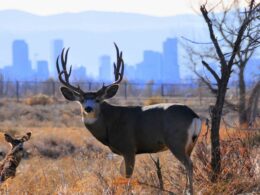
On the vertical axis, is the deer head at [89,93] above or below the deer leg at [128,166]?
above

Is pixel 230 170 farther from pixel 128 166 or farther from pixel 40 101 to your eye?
pixel 40 101

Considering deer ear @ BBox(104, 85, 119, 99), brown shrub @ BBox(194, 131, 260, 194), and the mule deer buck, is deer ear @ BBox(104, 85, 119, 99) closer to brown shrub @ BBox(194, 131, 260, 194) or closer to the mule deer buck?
the mule deer buck

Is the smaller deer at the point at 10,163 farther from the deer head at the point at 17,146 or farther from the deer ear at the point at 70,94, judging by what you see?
the deer ear at the point at 70,94

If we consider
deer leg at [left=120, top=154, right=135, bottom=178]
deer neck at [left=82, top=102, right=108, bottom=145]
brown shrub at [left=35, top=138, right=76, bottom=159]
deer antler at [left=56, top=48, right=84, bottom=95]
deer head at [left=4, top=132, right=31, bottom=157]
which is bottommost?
brown shrub at [left=35, top=138, right=76, bottom=159]

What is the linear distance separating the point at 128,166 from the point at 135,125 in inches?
27.7

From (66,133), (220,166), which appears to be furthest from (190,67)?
(220,166)

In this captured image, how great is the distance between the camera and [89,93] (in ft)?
42.3

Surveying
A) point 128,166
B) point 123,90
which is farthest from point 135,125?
point 123,90

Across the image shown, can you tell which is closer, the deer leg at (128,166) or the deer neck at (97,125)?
the deer leg at (128,166)

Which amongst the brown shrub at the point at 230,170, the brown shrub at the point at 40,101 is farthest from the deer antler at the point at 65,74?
the brown shrub at the point at 40,101

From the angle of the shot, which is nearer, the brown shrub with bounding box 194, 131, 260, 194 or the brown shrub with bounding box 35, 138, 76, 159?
the brown shrub with bounding box 194, 131, 260, 194

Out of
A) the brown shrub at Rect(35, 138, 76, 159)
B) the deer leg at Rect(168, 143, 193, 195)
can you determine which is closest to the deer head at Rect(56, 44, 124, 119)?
the deer leg at Rect(168, 143, 193, 195)

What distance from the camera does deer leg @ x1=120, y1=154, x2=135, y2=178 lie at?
11945mm

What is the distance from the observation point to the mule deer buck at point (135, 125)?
1148 cm
